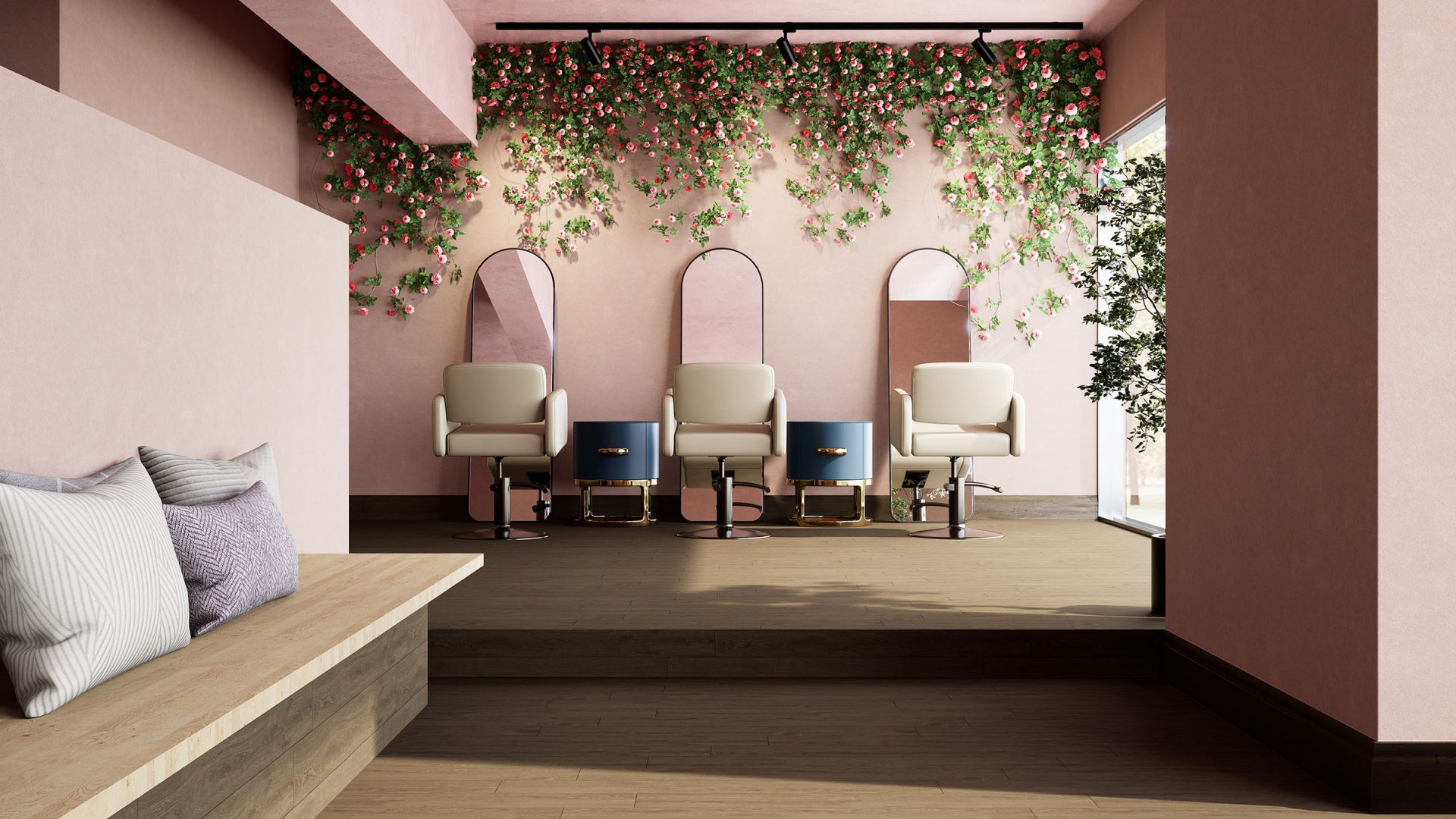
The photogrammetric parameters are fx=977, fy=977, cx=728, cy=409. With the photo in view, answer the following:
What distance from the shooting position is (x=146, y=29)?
4812 millimetres

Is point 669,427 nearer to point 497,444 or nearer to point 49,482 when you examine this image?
point 497,444

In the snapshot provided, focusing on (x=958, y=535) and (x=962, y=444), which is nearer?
(x=962, y=444)

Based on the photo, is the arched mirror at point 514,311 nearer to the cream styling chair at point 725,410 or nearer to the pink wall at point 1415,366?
the cream styling chair at point 725,410

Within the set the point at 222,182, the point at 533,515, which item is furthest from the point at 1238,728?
the point at 533,515

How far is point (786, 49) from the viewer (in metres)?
6.18

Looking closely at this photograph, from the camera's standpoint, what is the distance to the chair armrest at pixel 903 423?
556 cm

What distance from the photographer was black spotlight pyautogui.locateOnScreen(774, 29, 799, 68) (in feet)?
20.2

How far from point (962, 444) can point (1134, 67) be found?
2588 millimetres

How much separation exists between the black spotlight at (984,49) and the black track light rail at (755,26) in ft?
0.21

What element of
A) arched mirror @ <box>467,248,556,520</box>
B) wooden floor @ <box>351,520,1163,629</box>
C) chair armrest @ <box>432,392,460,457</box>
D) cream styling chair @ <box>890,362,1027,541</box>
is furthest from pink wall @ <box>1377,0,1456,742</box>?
arched mirror @ <box>467,248,556,520</box>

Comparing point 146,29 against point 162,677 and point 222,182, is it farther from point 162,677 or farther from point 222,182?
point 162,677

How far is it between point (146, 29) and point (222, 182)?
9.38ft

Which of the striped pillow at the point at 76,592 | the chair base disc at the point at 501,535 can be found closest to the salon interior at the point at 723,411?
the striped pillow at the point at 76,592

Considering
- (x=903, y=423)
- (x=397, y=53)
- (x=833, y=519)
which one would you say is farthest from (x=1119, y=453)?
(x=397, y=53)
